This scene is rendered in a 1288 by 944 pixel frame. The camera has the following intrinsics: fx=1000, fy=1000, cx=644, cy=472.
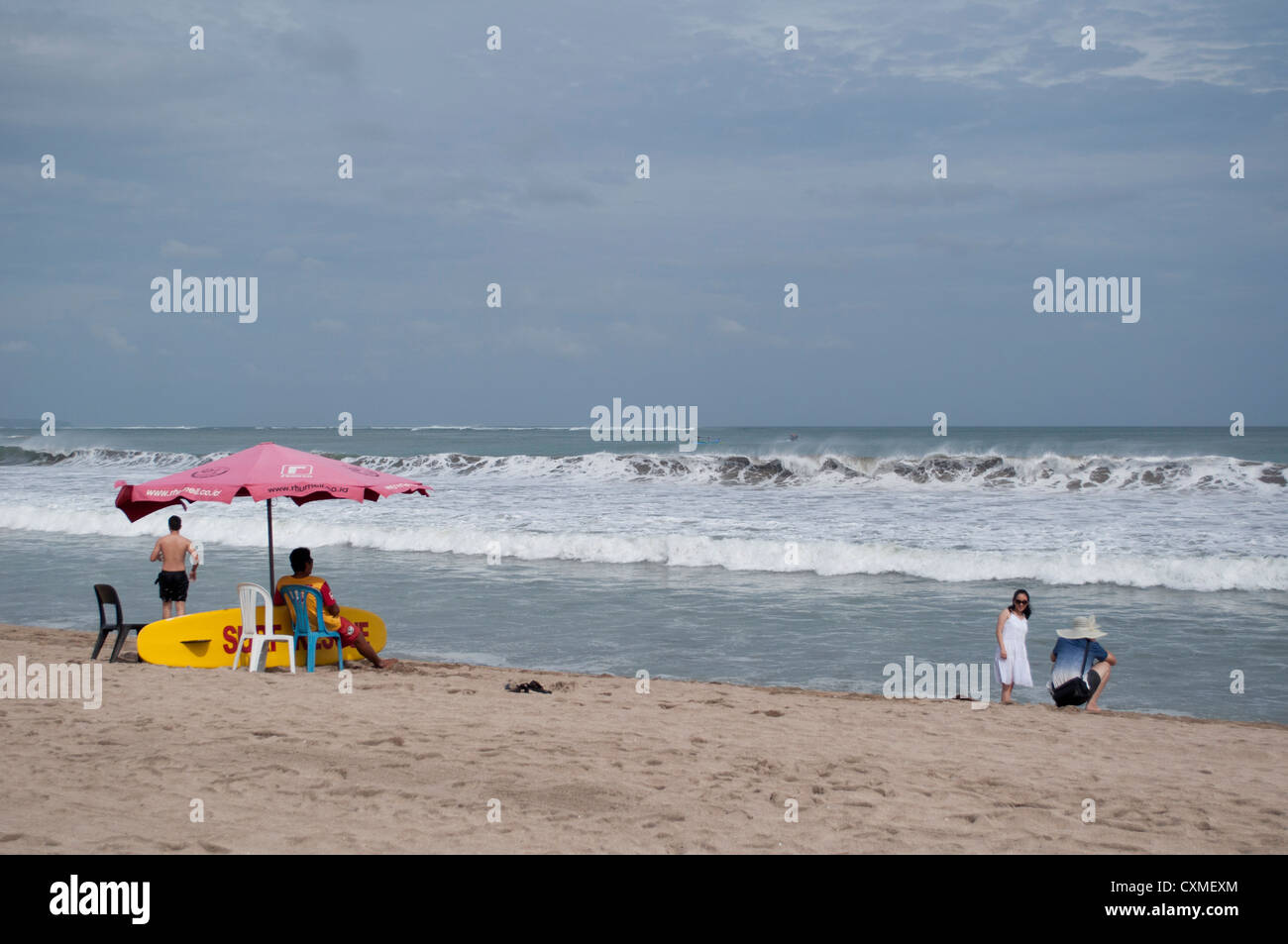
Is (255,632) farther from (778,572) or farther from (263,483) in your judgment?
→ (778,572)

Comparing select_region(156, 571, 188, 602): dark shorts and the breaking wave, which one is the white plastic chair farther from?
the breaking wave

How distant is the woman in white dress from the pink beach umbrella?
224 inches

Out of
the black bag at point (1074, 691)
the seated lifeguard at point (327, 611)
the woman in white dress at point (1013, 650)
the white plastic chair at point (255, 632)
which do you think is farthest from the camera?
the seated lifeguard at point (327, 611)

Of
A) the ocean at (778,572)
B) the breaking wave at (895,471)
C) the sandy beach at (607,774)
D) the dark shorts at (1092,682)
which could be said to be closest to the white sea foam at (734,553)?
the ocean at (778,572)

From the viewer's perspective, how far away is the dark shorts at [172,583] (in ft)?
37.9

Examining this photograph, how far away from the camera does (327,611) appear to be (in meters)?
10.3

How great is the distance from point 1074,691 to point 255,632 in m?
7.88

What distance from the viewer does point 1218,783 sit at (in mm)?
6426

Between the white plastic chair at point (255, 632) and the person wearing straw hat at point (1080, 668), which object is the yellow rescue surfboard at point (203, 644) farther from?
the person wearing straw hat at point (1080, 668)

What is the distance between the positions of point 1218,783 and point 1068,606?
7.51m

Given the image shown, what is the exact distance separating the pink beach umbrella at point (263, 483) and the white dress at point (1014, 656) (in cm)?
570

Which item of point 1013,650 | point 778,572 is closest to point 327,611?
point 1013,650
